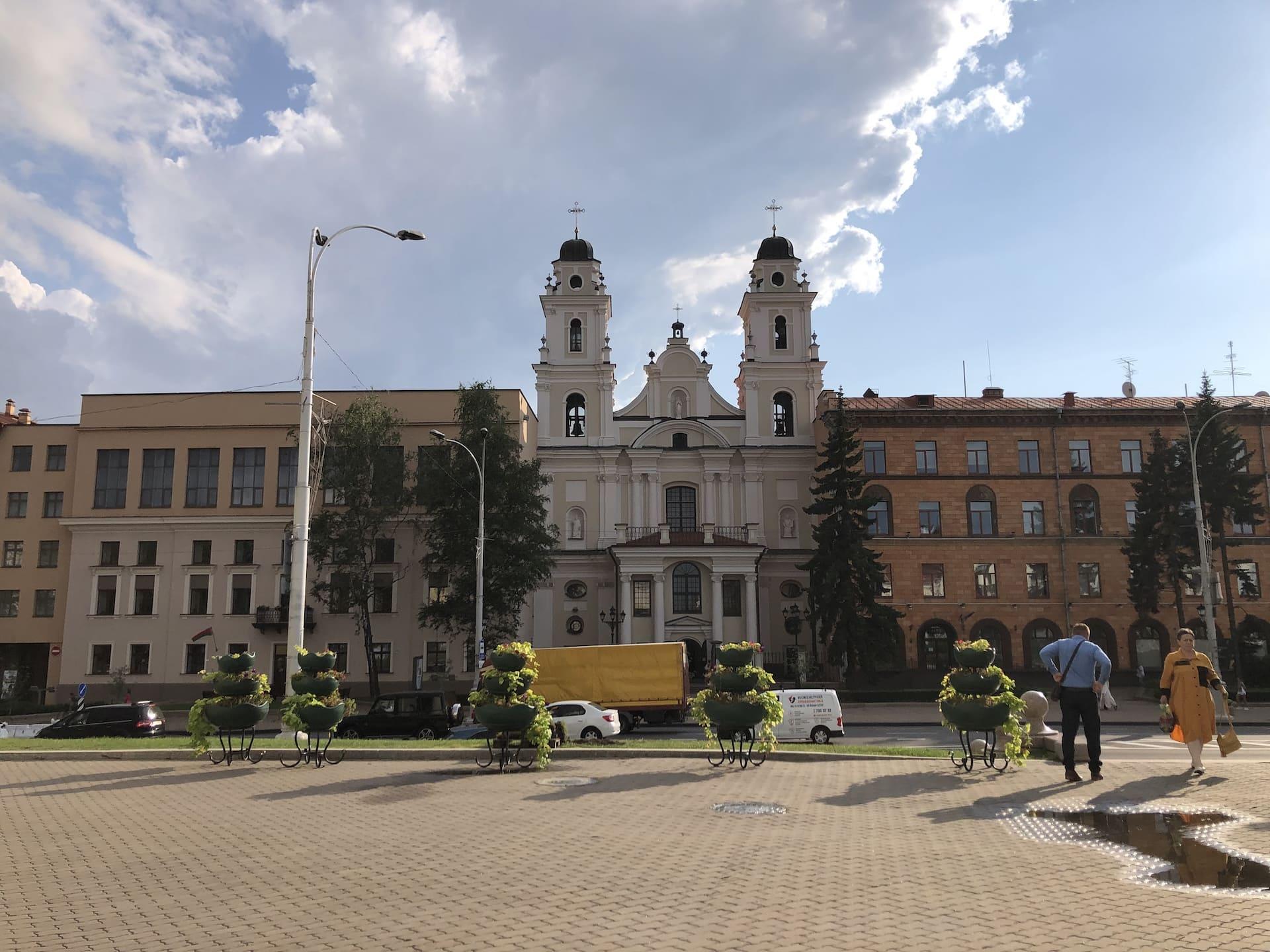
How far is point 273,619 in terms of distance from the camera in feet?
161

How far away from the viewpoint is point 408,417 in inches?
2041

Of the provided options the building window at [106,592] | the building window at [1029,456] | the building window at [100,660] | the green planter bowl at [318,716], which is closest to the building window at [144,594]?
the building window at [106,592]

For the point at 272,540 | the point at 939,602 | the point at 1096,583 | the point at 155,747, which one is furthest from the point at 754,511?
the point at 155,747

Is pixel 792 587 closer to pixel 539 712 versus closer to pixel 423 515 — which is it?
pixel 423 515

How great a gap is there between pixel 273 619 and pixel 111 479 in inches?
523

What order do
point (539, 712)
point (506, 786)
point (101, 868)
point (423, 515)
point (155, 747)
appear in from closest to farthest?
1. point (101, 868)
2. point (506, 786)
3. point (539, 712)
4. point (155, 747)
5. point (423, 515)

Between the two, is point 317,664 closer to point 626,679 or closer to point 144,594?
point 626,679

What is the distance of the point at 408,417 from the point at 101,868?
148 feet

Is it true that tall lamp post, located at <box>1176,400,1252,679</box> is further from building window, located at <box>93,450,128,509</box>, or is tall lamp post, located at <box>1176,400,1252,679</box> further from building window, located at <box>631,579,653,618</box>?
building window, located at <box>93,450,128,509</box>

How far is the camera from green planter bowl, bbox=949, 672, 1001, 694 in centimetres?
1247

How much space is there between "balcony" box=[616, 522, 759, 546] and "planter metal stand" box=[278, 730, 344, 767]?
115 ft

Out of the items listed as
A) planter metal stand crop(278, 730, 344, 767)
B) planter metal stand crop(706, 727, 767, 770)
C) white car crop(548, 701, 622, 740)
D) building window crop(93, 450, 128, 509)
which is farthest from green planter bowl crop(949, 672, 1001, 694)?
building window crop(93, 450, 128, 509)

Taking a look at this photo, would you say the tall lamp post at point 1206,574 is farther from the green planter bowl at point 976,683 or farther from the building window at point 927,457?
the green planter bowl at point 976,683

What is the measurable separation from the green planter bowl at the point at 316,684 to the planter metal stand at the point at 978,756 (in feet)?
30.3
